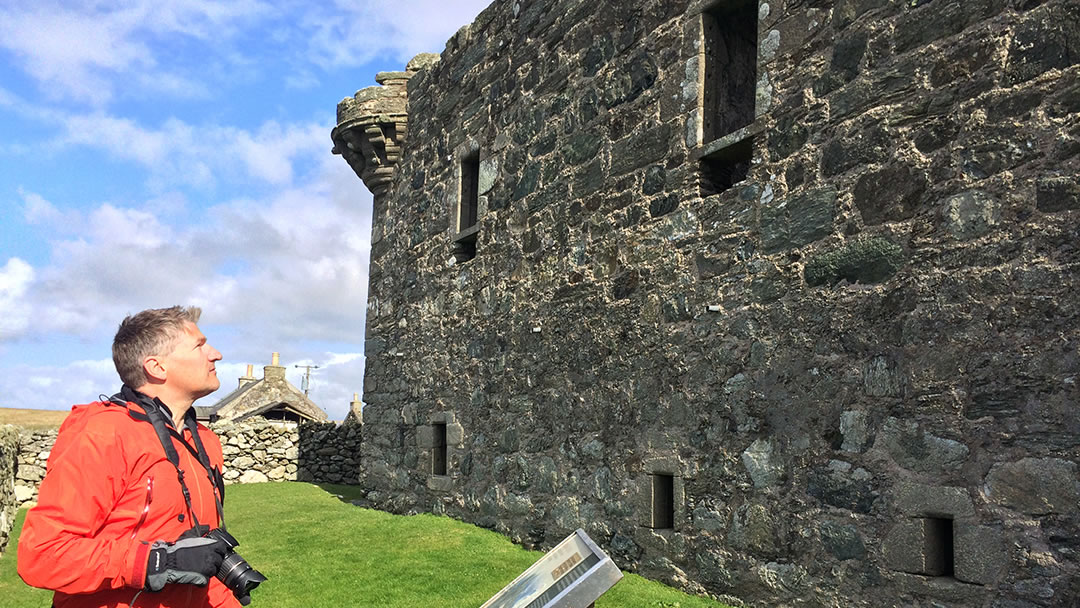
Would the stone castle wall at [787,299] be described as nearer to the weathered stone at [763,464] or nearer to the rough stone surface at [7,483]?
the weathered stone at [763,464]

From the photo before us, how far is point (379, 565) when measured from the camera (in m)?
6.60

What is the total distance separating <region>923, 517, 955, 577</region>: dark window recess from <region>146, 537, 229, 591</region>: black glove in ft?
11.1

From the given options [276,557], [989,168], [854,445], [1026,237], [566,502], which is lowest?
[276,557]

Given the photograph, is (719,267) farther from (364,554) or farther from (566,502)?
(364,554)

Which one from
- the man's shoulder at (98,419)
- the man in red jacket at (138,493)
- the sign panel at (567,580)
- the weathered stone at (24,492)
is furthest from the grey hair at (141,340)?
the weathered stone at (24,492)

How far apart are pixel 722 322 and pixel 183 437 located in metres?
3.59

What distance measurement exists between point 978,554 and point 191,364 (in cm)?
357

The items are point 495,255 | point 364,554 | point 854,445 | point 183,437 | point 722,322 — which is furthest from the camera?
point 495,255

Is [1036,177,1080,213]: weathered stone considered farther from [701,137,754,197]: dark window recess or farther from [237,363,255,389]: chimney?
[237,363,255,389]: chimney

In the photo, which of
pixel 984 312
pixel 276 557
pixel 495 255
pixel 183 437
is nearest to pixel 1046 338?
pixel 984 312

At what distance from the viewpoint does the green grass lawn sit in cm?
560

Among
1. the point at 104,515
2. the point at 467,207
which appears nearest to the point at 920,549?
the point at 104,515

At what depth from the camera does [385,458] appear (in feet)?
33.0

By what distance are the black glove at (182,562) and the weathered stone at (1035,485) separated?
11.2 feet
